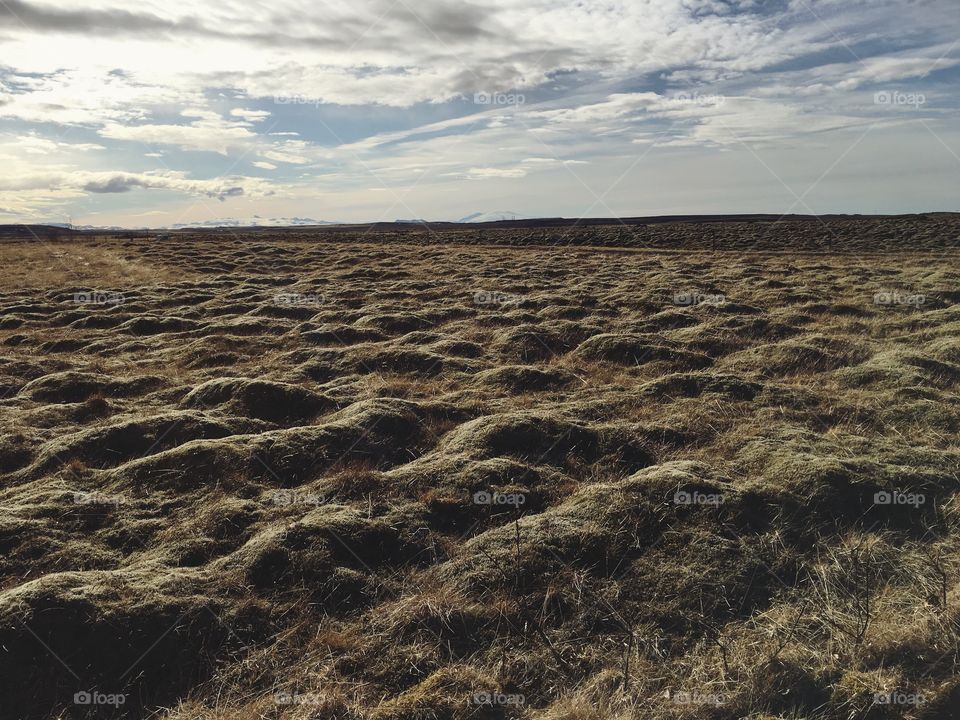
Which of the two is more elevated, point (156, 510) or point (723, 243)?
point (723, 243)

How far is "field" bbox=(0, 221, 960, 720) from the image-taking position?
5676mm

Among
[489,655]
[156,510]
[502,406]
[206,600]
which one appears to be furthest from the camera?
[502,406]

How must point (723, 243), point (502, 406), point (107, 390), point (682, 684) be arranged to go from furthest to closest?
point (723, 243), point (107, 390), point (502, 406), point (682, 684)

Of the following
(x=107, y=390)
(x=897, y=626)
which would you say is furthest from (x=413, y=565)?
(x=107, y=390)

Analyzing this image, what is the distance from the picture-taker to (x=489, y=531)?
798cm

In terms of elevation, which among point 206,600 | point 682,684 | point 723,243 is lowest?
Result: point 682,684

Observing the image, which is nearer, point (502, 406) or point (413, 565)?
point (413, 565)

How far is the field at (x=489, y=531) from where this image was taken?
18.6 ft

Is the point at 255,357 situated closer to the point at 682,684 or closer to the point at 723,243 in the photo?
the point at 682,684

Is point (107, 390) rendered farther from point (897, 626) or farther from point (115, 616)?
point (897, 626)

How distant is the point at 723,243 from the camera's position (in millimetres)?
66562

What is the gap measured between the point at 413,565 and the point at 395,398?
6.05 m

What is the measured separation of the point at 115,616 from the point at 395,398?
24.2 ft

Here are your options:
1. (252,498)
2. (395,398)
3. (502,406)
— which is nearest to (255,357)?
(395,398)
